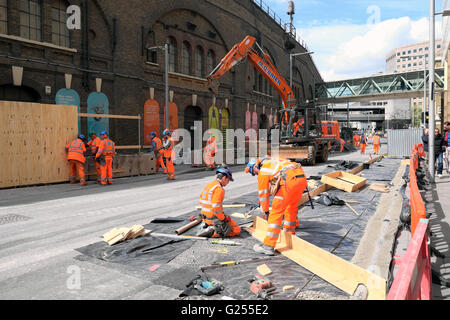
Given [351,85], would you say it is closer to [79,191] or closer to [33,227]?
[79,191]

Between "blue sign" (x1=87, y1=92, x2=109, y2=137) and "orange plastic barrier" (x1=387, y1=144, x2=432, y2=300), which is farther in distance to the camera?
"blue sign" (x1=87, y1=92, x2=109, y2=137)

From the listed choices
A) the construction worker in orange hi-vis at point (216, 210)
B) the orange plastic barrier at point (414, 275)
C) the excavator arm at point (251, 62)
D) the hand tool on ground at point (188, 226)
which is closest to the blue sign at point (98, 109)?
the excavator arm at point (251, 62)

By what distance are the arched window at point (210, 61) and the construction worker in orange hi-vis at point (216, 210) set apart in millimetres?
21077

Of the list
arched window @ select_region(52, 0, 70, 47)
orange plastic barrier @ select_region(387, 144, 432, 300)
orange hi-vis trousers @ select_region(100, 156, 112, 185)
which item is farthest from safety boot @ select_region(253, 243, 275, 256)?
arched window @ select_region(52, 0, 70, 47)

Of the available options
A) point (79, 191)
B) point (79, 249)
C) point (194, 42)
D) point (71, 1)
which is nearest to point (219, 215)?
point (79, 249)

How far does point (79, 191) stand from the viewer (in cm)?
1105

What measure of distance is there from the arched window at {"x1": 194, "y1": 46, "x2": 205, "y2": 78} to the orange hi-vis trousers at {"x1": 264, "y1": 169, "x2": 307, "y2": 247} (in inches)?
795

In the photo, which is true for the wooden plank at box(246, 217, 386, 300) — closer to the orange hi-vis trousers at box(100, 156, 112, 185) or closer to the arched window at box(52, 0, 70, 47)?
the orange hi-vis trousers at box(100, 156, 112, 185)

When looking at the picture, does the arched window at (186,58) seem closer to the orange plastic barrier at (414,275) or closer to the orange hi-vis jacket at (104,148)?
the orange hi-vis jacket at (104,148)

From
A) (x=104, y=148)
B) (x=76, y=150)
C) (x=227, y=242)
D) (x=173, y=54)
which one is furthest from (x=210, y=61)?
(x=227, y=242)

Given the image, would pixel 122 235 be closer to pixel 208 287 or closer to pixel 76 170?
pixel 208 287

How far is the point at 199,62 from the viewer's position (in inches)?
989

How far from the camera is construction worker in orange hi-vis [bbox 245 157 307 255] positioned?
16.7 ft
